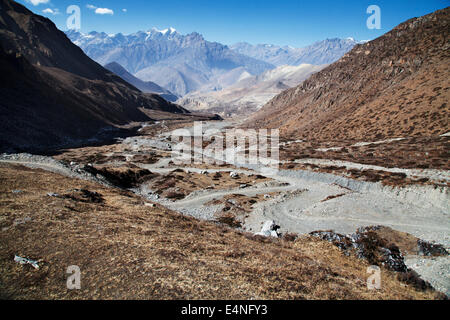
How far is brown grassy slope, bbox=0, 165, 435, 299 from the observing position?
1052 centimetres

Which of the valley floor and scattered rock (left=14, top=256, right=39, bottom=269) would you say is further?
scattered rock (left=14, top=256, right=39, bottom=269)

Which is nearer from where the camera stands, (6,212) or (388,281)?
(388,281)

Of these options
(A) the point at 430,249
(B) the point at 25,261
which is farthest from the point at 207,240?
(A) the point at 430,249

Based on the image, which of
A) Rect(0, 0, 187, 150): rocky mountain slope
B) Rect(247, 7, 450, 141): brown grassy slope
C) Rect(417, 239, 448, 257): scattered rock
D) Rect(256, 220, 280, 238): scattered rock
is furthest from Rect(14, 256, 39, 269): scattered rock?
Rect(247, 7, 450, 141): brown grassy slope

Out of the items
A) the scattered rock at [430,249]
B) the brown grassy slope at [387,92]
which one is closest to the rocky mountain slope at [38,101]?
the scattered rock at [430,249]

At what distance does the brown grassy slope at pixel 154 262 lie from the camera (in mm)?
10523

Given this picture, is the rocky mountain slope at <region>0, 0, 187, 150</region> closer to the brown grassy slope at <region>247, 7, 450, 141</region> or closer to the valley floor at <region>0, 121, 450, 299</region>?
the valley floor at <region>0, 121, 450, 299</region>

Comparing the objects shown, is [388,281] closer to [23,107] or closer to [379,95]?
[379,95]

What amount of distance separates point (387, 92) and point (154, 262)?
116 m

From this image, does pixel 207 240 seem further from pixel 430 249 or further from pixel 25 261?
pixel 430 249

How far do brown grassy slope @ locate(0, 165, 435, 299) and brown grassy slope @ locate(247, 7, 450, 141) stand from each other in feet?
237

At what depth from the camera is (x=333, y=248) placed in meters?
18.4
